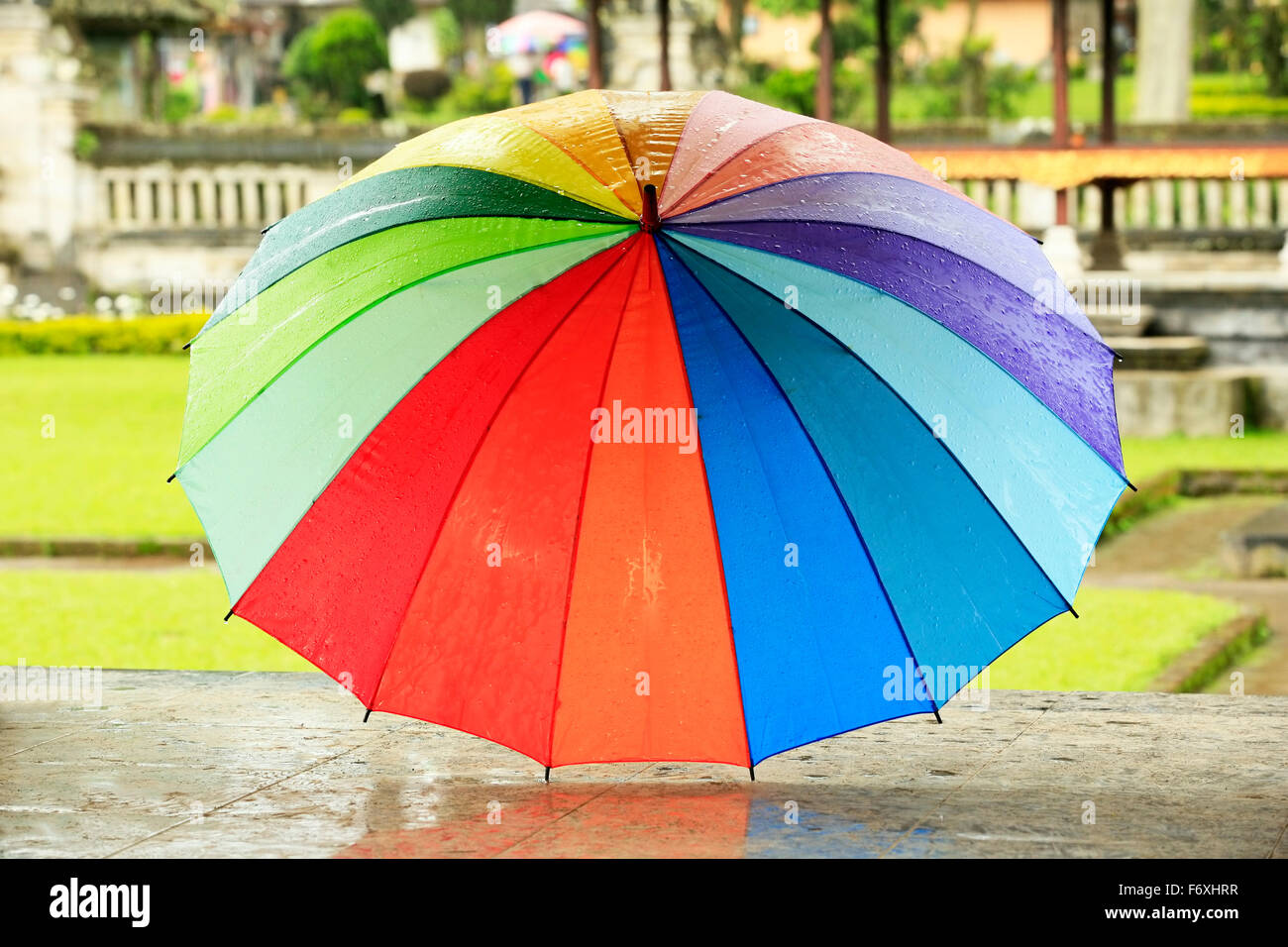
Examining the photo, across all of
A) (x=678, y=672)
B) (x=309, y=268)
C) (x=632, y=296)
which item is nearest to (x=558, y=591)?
(x=678, y=672)

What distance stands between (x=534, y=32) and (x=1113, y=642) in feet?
91.6

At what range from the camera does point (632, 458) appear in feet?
12.2

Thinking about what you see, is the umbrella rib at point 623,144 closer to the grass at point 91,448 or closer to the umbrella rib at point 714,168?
the umbrella rib at point 714,168

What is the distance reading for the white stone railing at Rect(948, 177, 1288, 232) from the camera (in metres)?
19.4

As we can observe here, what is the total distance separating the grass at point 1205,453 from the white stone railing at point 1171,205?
5432 mm

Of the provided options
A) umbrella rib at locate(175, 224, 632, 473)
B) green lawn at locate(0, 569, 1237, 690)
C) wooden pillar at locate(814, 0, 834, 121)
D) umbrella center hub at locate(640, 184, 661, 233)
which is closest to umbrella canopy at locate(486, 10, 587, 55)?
wooden pillar at locate(814, 0, 834, 121)

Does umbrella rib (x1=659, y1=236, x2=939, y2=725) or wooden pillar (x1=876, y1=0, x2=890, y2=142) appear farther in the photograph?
wooden pillar (x1=876, y1=0, x2=890, y2=142)

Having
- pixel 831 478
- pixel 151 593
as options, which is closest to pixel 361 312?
pixel 831 478

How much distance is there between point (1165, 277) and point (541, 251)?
12.5 metres

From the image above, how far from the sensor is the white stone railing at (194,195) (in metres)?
22.6

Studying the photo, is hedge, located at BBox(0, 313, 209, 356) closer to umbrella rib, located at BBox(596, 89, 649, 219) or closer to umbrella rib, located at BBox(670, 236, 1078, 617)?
umbrella rib, located at BBox(596, 89, 649, 219)

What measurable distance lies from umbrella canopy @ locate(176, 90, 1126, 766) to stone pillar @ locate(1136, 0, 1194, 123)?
29.1 metres

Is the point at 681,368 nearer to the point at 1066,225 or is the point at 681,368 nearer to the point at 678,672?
the point at 678,672

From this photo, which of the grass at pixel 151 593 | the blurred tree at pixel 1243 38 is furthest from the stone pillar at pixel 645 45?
the blurred tree at pixel 1243 38
